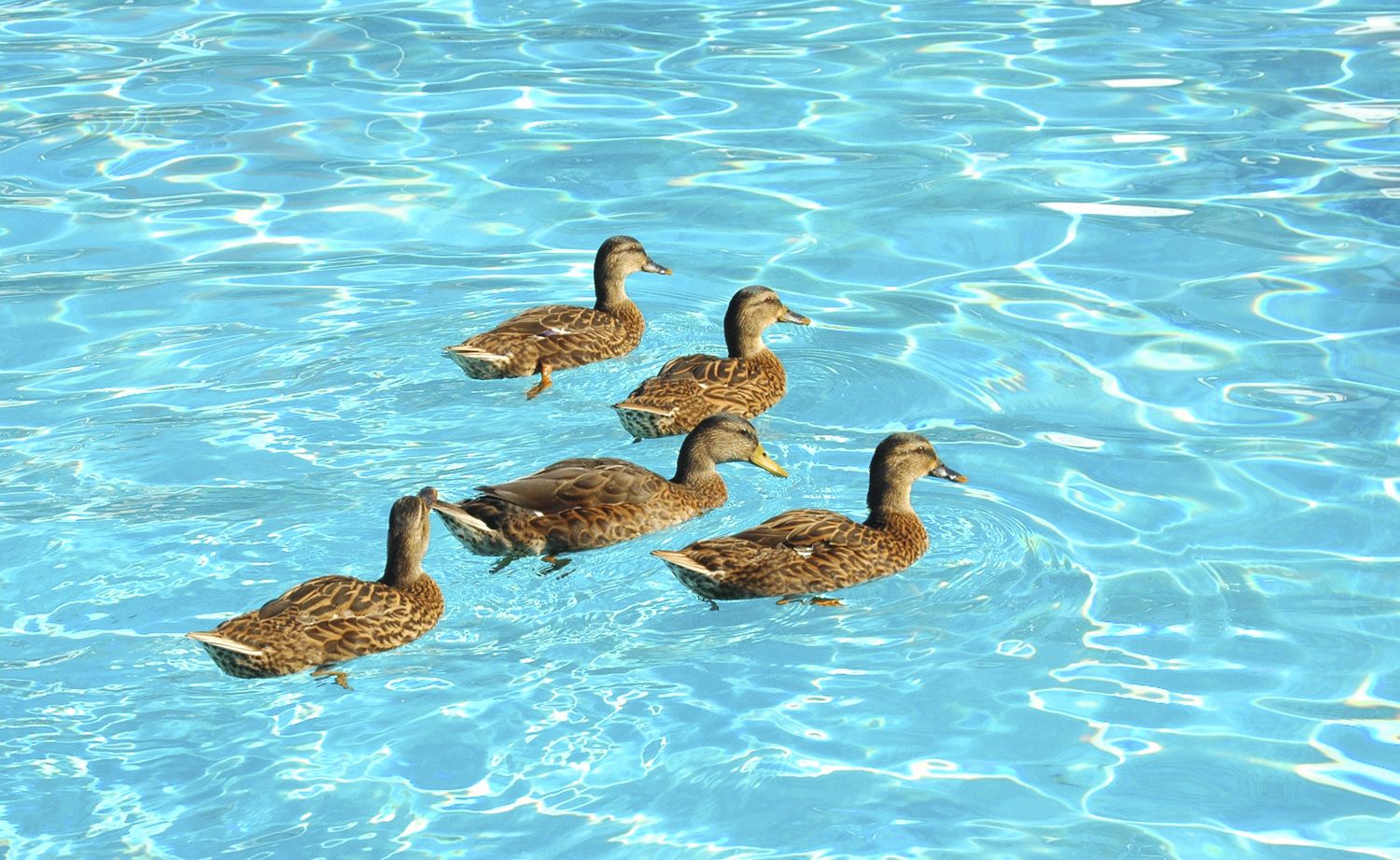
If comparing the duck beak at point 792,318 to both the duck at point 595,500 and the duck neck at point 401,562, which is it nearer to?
the duck at point 595,500

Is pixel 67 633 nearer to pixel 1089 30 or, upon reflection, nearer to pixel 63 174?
pixel 63 174

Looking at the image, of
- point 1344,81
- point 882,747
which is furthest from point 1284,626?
point 1344,81

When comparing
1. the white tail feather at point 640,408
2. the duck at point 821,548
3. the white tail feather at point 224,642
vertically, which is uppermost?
the white tail feather at point 640,408

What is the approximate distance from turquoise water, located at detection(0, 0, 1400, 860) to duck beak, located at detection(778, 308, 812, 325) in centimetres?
23

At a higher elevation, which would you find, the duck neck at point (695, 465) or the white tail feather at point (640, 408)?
the white tail feather at point (640, 408)

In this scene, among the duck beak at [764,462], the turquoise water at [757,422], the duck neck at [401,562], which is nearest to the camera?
the turquoise water at [757,422]

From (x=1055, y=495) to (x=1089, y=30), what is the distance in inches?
315

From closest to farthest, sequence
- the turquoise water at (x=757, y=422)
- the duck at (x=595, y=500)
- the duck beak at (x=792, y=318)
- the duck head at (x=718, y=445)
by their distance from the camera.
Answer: the turquoise water at (x=757, y=422)
the duck at (x=595, y=500)
the duck head at (x=718, y=445)
the duck beak at (x=792, y=318)

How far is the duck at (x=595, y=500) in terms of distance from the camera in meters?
7.38

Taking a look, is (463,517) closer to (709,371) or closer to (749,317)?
(709,371)

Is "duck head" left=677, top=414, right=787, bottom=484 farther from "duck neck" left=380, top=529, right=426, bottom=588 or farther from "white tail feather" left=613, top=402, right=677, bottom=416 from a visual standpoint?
"duck neck" left=380, top=529, right=426, bottom=588

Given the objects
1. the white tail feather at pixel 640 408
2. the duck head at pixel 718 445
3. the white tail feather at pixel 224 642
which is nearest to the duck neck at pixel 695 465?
the duck head at pixel 718 445

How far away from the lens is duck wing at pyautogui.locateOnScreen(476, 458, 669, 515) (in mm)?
7430

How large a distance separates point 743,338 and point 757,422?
544 mm
